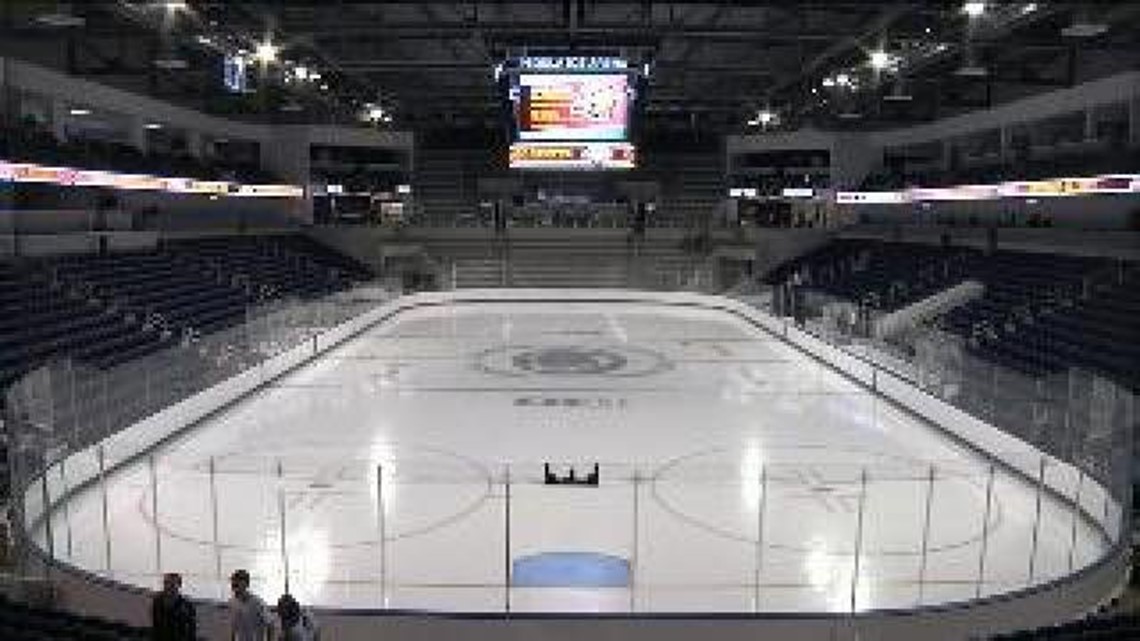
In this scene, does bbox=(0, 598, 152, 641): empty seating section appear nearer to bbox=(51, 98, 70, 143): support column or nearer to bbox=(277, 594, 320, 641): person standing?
bbox=(277, 594, 320, 641): person standing

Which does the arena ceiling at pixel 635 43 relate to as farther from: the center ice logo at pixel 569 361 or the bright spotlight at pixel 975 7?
the center ice logo at pixel 569 361

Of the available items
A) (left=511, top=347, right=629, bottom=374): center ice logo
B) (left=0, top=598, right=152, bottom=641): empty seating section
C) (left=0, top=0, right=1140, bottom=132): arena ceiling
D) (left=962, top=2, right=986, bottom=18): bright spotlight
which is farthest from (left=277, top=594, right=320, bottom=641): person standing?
(left=962, top=2, right=986, bottom=18): bright spotlight

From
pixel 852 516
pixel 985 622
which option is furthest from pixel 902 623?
pixel 852 516

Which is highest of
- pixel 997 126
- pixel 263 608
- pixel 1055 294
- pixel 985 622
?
pixel 997 126

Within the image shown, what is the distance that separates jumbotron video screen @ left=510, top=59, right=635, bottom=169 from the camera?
21.8m

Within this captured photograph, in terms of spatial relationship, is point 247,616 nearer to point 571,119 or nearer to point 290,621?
point 290,621

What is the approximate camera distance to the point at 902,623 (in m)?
8.04

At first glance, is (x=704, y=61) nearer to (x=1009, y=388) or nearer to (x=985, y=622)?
(x=1009, y=388)

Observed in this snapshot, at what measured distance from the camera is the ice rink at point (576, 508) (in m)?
8.84

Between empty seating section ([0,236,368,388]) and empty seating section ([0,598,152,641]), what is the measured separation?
7.74 metres

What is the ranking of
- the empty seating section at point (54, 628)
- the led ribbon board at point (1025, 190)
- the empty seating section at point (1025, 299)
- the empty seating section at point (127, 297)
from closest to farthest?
the empty seating section at point (54, 628) → the empty seating section at point (127, 297) → the empty seating section at point (1025, 299) → the led ribbon board at point (1025, 190)

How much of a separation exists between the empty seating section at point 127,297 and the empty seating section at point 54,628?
25.4ft

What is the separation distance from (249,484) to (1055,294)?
640 inches

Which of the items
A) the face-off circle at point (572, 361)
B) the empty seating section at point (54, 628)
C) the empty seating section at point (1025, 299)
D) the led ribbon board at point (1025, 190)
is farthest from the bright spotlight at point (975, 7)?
the empty seating section at point (54, 628)
